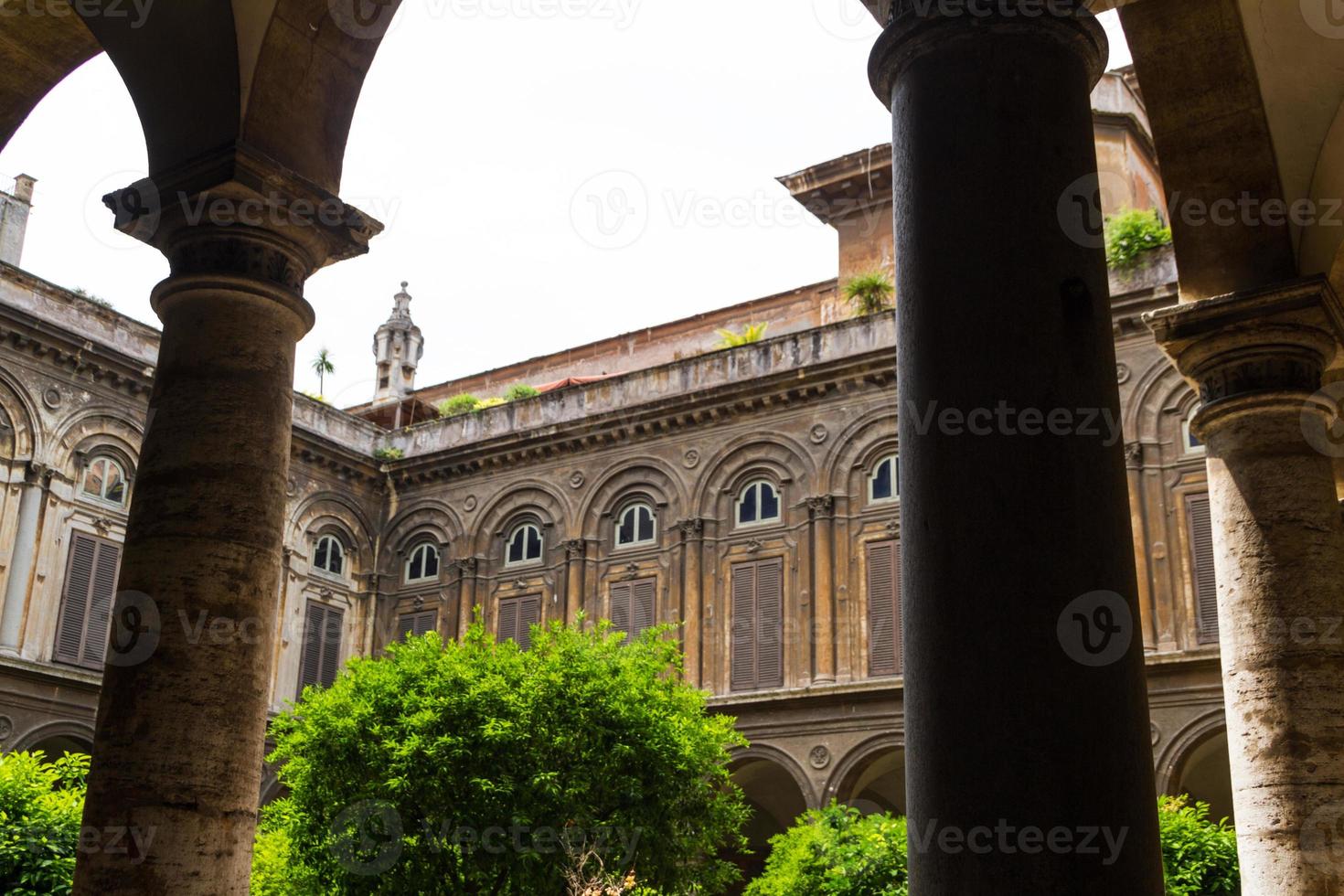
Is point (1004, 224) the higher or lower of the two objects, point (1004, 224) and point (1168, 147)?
the lower

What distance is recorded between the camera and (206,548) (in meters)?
4.69

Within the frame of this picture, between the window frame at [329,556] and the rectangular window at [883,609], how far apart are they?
10.0 m

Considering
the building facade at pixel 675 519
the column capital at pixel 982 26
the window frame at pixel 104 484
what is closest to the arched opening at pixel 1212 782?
the building facade at pixel 675 519

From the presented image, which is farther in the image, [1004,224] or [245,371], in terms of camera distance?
[245,371]

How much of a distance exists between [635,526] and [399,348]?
43.7 ft

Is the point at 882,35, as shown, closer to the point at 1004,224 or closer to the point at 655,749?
the point at 1004,224

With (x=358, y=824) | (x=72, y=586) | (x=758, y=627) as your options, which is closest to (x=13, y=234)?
(x=72, y=586)

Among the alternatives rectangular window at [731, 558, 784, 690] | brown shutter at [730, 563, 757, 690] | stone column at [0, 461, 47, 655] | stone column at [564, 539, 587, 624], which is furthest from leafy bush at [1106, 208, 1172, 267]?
stone column at [0, 461, 47, 655]

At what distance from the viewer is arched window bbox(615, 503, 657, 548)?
2362 cm

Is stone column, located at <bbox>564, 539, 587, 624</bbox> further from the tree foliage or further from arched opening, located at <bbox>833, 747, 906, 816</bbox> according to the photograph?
the tree foliage

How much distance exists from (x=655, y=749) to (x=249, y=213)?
10022 mm

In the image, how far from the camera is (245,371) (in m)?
5.03

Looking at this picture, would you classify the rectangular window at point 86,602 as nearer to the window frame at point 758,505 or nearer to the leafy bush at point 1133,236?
the window frame at point 758,505

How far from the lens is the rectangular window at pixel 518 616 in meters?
24.2
